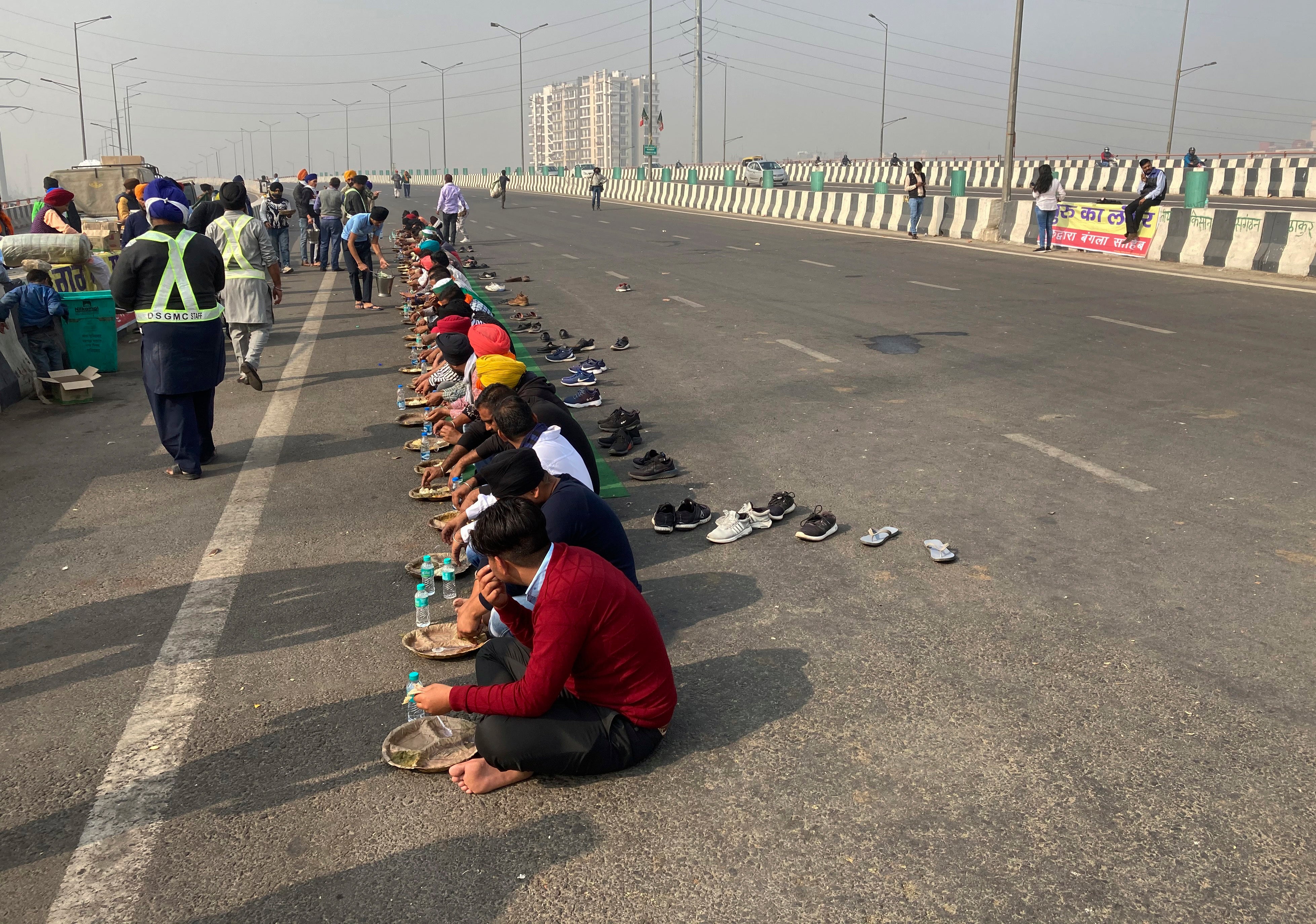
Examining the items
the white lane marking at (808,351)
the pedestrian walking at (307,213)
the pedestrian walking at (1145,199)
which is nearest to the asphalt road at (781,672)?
the white lane marking at (808,351)

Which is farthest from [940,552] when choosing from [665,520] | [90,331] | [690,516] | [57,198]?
[57,198]

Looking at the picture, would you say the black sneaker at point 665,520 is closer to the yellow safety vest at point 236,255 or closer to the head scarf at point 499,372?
the head scarf at point 499,372

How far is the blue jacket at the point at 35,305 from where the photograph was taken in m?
10.1

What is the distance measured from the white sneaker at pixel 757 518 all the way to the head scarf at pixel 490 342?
185cm

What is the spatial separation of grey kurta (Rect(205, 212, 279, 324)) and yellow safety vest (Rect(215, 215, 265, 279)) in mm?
16

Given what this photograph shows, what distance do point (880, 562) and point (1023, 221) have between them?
20.3 meters

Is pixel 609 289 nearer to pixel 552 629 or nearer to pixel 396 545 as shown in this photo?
pixel 396 545

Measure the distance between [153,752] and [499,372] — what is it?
2835 mm

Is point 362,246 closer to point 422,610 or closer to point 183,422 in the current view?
point 183,422

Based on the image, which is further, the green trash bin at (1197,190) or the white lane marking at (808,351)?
the green trash bin at (1197,190)

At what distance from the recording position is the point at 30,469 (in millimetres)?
7727

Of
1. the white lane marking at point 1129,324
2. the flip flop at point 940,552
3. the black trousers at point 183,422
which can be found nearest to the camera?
the flip flop at point 940,552

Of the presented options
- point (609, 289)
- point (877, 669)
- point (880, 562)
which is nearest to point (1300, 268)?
point (609, 289)

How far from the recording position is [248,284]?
965cm
